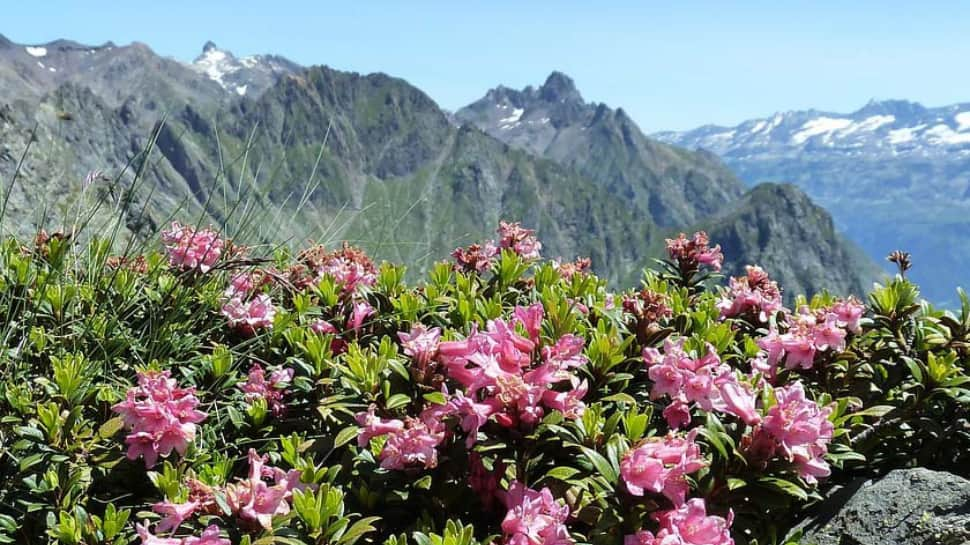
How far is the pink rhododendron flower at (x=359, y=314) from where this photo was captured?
3363mm

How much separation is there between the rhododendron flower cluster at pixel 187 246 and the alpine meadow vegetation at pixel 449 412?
0.21 meters

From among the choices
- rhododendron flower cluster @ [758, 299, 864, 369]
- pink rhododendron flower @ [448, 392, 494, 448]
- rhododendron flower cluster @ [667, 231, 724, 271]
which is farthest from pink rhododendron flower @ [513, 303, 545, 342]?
rhododendron flower cluster @ [667, 231, 724, 271]

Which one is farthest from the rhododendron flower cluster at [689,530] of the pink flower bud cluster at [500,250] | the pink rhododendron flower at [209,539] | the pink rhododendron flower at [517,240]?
the pink rhododendron flower at [517,240]

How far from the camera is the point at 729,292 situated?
12.8 feet

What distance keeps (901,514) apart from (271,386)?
7.39 feet

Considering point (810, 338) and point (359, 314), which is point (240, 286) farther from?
point (810, 338)

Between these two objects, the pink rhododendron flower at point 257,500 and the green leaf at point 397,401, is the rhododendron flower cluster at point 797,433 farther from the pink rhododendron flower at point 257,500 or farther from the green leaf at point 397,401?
the pink rhododendron flower at point 257,500

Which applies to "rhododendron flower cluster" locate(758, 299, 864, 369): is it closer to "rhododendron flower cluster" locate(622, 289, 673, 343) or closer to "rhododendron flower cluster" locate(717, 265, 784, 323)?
"rhododendron flower cluster" locate(622, 289, 673, 343)

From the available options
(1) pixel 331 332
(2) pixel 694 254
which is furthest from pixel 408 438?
(2) pixel 694 254

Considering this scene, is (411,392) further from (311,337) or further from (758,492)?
(758,492)

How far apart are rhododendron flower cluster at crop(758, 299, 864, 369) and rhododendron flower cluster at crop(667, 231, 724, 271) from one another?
4.67 ft

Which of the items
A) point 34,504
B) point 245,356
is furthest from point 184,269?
point 34,504

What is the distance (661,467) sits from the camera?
2080 mm

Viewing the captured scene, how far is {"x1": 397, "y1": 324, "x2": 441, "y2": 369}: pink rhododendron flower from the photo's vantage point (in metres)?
2.59
